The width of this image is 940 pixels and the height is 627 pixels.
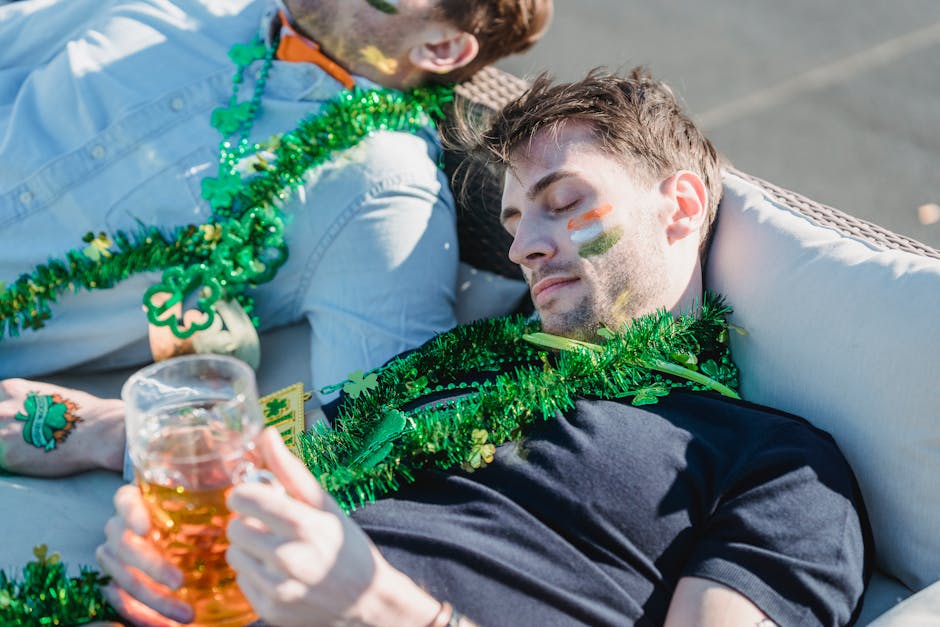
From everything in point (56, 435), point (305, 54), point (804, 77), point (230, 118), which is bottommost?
point (804, 77)

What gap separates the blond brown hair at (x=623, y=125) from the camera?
2186mm

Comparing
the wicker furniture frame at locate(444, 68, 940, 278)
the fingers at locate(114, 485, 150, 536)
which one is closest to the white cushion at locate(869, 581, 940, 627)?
the wicker furniture frame at locate(444, 68, 940, 278)

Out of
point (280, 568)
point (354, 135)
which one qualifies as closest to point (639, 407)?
point (280, 568)

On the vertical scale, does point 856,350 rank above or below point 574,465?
above

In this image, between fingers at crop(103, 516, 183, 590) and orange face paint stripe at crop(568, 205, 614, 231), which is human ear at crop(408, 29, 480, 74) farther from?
fingers at crop(103, 516, 183, 590)

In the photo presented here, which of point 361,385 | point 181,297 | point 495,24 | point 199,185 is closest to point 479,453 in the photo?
point 361,385

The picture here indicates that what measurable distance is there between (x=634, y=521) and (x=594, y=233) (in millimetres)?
653

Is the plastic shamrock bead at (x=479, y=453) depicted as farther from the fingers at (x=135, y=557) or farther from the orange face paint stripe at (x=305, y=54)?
the orange face paint stripe at (x=305, y=54)

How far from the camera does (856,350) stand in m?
1.97

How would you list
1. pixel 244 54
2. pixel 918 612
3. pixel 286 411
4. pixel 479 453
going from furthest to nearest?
pixel 244 54 → pixel 286 411 → pixel 479 453 → pixel 918 612

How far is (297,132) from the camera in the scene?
260 cm

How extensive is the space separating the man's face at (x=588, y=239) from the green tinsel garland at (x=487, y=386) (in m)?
0.06

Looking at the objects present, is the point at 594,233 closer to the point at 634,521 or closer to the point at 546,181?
the point at 546,181

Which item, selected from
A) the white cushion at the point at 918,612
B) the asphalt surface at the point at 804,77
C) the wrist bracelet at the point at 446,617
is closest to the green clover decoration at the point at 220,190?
the wrist bracelet at the point at 446,617
